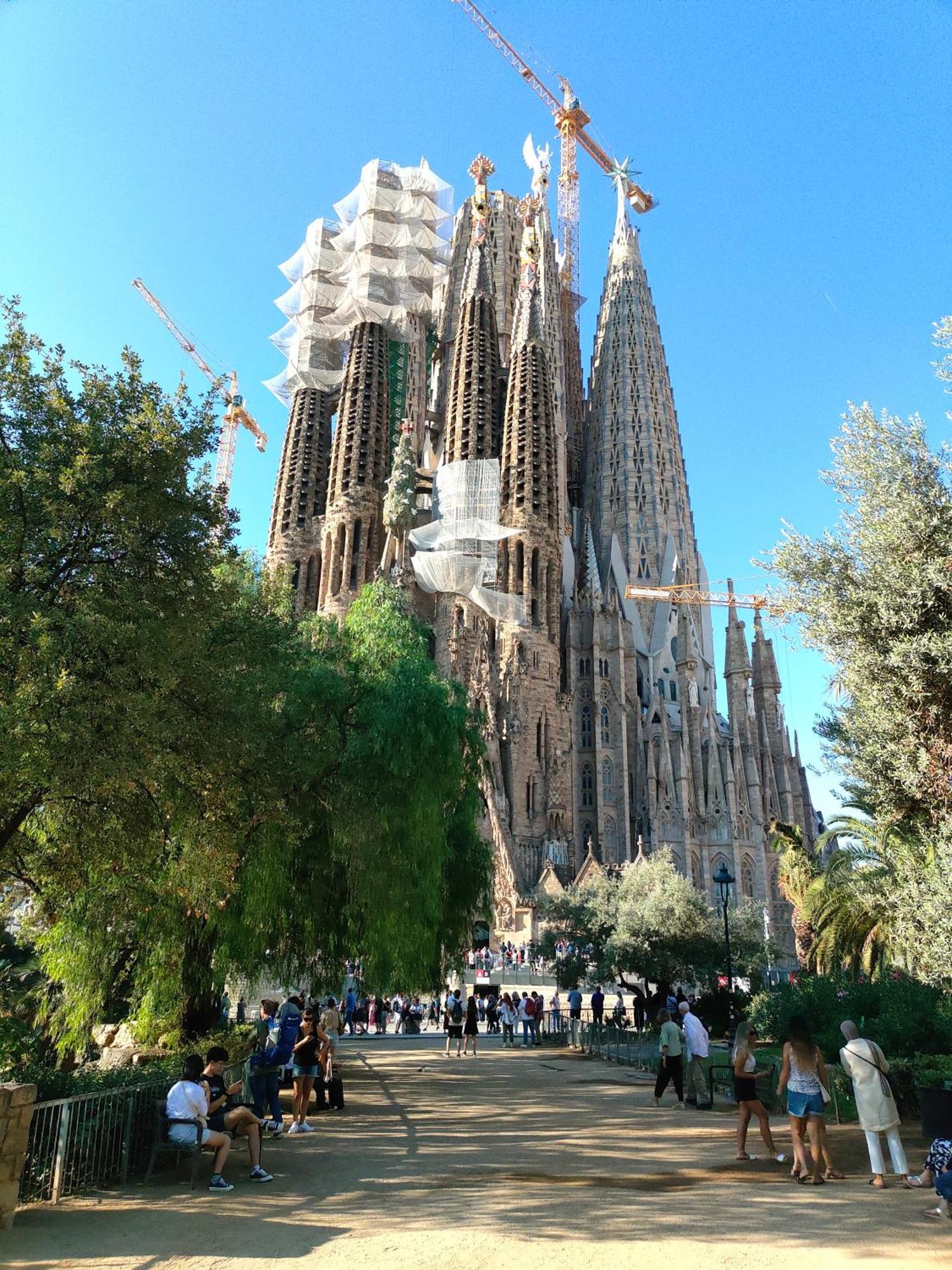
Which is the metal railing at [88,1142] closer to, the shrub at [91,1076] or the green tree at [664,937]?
Answer: the shrub at [91,1076]

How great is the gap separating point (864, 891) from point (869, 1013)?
2.57 m

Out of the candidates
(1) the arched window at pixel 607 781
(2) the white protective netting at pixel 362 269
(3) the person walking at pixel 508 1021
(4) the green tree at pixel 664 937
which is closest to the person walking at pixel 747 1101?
(4) the green tree at pixel 664 937

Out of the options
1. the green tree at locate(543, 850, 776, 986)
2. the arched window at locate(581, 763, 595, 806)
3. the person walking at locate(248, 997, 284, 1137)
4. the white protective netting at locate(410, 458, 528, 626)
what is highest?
the white protective netting at locate(410, 458, 528, 626)

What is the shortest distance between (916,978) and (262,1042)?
882 centimetres

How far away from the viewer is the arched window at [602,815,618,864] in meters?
46.0

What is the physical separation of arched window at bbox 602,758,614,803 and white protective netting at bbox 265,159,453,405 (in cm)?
3007

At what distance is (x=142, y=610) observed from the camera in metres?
9.08

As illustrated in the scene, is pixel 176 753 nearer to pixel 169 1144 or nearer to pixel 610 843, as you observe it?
pixel 169 1144

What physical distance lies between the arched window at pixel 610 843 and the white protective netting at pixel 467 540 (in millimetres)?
11810

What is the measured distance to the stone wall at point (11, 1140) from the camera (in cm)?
596

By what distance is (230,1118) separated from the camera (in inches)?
291

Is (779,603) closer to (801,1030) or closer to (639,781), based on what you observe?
(801,1030)

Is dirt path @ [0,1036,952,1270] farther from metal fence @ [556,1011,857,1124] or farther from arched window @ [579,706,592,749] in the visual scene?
arched window @ [579,706,592,749]

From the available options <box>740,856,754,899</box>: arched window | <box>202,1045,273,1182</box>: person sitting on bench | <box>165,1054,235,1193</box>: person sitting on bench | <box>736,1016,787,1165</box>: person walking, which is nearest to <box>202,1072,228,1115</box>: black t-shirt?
<box>202,1045,273,1182</box>: person sitting on bench
